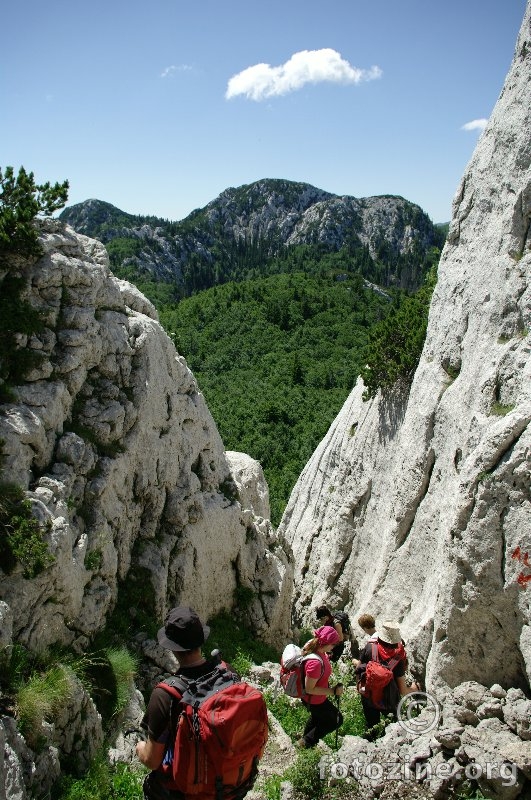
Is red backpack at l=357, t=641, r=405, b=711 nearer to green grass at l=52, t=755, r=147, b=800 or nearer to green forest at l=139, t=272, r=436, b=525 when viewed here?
green grass at l=52, t=755, r=147, b=800

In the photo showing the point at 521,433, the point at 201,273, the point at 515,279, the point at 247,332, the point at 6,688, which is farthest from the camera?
the point at 201,273

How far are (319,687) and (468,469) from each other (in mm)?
4522

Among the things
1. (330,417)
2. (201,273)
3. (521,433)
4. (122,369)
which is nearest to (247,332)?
(330,417)

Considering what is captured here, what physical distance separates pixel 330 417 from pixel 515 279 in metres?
36.3

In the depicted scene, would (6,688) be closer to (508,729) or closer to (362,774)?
(362,774)

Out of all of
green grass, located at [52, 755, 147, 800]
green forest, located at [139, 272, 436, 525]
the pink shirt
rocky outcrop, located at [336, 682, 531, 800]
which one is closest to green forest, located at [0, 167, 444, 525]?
green forest, located at [139, 272, 436, 525]

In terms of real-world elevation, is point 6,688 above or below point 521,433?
below

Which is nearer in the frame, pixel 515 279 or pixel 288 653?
pixel 288 653

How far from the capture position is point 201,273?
17038 centimetres

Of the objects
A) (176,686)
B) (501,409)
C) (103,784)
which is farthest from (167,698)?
(501,409)

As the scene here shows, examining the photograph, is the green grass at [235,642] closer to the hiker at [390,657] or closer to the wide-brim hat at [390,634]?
the hiker at [390,657]

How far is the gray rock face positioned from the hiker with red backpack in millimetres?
5420

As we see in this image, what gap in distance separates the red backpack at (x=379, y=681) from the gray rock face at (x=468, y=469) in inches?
45.1

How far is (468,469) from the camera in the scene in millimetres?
9898
